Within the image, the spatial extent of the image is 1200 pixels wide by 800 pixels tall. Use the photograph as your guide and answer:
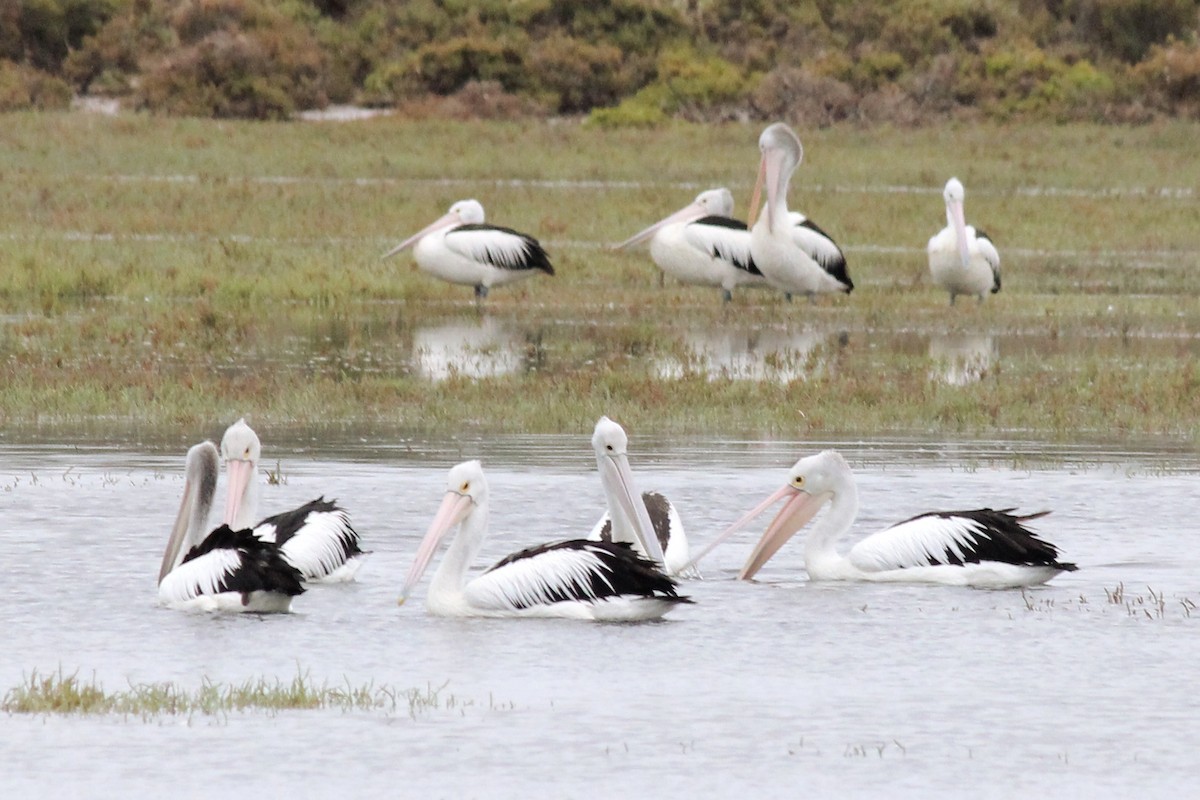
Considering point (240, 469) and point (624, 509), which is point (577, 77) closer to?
point (240, 469)

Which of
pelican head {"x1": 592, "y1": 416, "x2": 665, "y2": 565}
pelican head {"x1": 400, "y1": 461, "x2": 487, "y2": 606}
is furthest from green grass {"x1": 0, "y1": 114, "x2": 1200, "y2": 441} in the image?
pelican head {"x1": 400, "y1": 461, "x2": 487, "y2": 606}

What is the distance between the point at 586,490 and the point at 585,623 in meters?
2.77

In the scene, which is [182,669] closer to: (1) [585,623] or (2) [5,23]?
(1) [585,623]

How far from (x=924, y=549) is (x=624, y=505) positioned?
44.0 inches

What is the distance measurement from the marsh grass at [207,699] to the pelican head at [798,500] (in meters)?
2.36

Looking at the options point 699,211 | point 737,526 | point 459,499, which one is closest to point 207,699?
point 459,499

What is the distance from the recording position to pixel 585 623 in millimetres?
8125

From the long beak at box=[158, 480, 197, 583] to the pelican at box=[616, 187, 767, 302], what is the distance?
37.1ft

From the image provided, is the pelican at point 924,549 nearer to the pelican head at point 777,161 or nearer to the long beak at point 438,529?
the long beak at point 438,529

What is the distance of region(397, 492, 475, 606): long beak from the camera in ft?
26.8

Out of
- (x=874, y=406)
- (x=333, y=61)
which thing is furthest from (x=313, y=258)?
(x=333, y=61)

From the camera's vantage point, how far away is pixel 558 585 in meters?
8.03

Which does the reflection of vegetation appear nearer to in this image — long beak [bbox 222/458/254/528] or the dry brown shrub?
the dry brown shrub

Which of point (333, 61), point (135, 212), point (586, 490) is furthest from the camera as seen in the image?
point (333, 61)
